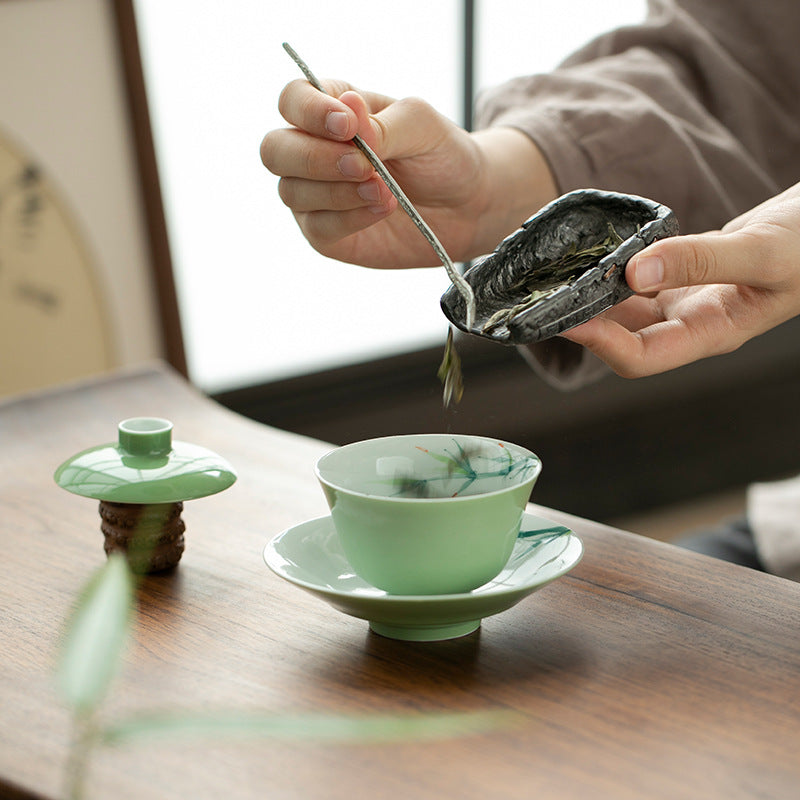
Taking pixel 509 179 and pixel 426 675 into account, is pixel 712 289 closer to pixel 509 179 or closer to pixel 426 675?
pixel 509 179

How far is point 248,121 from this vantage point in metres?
2.32

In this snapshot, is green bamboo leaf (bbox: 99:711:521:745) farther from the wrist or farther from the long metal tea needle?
the wrist

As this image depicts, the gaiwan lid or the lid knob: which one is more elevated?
the lid knob

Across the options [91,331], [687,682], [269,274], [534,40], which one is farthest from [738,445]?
[687,682]

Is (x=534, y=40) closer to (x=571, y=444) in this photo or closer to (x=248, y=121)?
(x=248, y=121)

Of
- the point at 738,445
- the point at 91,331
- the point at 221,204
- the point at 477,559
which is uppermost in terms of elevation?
the point at 477,559

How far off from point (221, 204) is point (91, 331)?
0.42 meters

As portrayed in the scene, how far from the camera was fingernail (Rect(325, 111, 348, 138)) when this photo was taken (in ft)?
2.95

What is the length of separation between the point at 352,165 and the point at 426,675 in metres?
0.50

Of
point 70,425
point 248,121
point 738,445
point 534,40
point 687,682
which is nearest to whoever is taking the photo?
point 687,682

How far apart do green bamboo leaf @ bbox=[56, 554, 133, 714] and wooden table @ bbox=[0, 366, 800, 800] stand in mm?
116

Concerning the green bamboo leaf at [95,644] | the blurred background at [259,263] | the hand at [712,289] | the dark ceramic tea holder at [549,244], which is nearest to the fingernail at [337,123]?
the dark ceramic tea holder at [549,244]

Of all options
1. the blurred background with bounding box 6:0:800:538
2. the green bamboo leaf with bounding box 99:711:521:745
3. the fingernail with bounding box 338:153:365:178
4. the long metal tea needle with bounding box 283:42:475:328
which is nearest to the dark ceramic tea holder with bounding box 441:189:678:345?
the long metal tea needle with bounding box 283:42:475:328

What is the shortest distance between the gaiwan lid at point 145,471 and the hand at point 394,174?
31 cm
